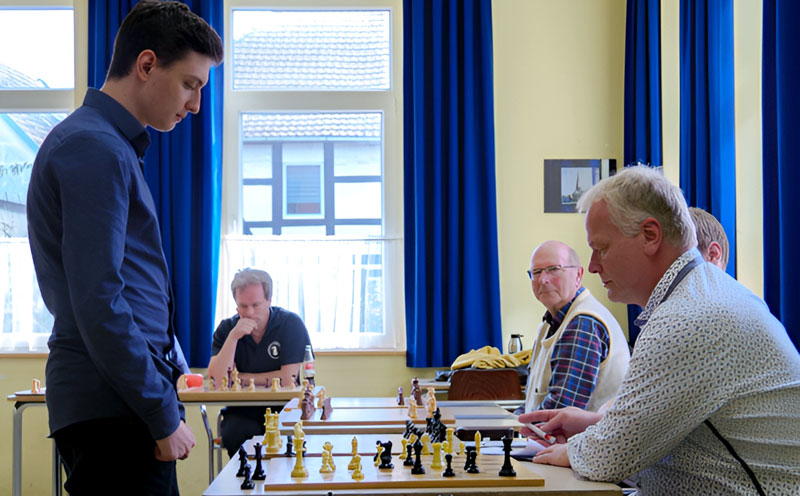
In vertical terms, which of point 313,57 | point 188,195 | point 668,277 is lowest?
point 668,277

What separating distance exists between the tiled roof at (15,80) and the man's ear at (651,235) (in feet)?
17.9

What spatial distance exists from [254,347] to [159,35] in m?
2.96

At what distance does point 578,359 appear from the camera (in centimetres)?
315

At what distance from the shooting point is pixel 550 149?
609 centimetres

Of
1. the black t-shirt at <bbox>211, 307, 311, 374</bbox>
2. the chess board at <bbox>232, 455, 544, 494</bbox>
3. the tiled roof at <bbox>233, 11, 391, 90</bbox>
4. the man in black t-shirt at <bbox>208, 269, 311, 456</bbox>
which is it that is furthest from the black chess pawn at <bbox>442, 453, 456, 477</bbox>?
the tiled roof at <bbox>233, 11, 391, 90</bbox>

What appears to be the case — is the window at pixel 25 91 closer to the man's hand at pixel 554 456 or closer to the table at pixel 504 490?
the table at pixel 504 490

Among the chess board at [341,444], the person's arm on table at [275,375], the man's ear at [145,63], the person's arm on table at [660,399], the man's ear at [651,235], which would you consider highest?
the man's ear at [145,63]

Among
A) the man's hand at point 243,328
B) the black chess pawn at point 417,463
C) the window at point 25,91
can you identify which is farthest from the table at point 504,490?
the window at point 25,91

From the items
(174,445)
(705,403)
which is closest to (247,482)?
(174,445)

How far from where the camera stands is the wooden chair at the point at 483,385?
4.51 meters

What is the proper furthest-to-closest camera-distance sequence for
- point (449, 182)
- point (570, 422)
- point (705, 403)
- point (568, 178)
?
1. point (568, 178)
2. point (449, 182)
3. point (570, 422)
4. point (705, 403)

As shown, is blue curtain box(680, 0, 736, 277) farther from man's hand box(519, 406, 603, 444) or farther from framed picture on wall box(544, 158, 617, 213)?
man's hand box(519, 406, 603, 444)

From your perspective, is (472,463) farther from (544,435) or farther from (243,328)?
(243,328)

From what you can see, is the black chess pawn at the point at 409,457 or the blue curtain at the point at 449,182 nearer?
the black chess pawn at the point at 409,457
